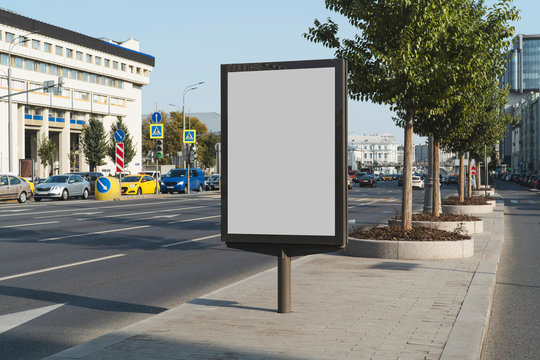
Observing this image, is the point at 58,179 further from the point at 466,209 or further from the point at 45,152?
the point at 45,152

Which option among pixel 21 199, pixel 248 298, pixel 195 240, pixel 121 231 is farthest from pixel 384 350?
pixel 21 199

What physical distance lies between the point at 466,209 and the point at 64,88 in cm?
6195

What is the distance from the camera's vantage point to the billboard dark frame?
616 cm

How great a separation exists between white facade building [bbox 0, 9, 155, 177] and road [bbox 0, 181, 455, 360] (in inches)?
1936

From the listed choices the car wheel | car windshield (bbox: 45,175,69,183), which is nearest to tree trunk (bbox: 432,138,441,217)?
the car wheel

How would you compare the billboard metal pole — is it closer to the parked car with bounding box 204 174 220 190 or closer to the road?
the road

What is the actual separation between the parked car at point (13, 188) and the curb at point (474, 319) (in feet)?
89.3

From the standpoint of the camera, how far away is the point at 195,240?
607 inches

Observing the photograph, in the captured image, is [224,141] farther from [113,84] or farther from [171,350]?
[113,84]

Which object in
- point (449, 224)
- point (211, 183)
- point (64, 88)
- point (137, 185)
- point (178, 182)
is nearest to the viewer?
point (449, 224)

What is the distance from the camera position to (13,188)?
3291cm

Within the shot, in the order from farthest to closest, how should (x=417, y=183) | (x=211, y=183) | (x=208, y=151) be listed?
(x=208, y=151)
(x=417, y=183)
(x=211, y=183)

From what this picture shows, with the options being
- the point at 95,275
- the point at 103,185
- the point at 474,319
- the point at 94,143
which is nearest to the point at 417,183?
the point at 94,143

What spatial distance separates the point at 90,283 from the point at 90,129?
2691 inches
